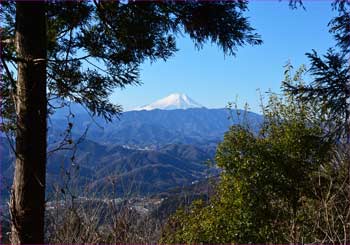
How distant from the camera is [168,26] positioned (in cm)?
384

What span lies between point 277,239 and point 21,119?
23.1ft

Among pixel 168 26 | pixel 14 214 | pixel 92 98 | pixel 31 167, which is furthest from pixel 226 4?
pixel 14 214

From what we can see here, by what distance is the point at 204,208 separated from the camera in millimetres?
12109

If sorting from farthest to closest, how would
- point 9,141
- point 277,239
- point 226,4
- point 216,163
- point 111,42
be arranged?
1. point 216,163
2. point 277,239
3. point 111,42
4. point 226,4
5. point 9,141

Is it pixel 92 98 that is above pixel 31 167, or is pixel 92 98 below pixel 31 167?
above

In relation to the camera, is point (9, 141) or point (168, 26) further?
point (168, 26)

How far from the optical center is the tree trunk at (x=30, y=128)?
121 inches

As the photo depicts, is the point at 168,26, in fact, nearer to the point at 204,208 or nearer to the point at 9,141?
the point at 9,141

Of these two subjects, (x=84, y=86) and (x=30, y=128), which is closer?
(x=30, y=128)

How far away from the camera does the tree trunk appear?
3070 millimetres

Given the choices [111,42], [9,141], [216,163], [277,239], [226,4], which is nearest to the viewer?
[9,141]

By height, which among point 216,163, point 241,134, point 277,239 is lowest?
point 277,239

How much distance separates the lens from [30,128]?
3133 millimetres

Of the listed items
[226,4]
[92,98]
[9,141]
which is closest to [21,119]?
[9,141]
